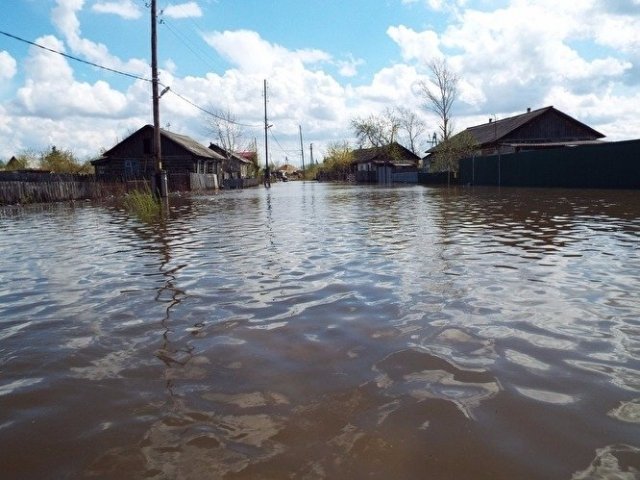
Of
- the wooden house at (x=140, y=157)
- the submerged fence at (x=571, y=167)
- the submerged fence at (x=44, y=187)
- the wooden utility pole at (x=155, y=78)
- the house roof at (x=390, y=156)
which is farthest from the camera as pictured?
the house roof at (x=390, y=156)

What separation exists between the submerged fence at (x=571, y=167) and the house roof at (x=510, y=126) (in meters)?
8.51

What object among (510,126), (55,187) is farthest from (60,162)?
(510,126)

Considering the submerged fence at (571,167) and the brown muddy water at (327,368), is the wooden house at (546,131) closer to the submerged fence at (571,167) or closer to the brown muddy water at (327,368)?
the submerged fence at (571,167)

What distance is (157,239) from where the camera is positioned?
9.05m

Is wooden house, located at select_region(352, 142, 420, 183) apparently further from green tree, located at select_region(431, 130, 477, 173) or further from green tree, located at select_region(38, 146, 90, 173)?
green tree, located at select_region(38, 146, 90, 173)

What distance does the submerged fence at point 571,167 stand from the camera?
1994 cm

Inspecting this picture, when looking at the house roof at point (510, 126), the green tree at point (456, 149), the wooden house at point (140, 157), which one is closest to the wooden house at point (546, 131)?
the house roof at point (510, 126)

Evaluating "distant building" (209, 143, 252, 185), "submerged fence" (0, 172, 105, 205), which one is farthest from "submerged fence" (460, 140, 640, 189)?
"distant building" (209, 143, 252, 185)

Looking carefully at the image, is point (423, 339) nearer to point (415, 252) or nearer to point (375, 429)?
point (375, 429)

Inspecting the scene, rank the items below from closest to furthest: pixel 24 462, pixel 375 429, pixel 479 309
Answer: pixel 24 462, pixel 375 429, pixel 479 309

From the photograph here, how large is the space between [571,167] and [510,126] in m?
17.7

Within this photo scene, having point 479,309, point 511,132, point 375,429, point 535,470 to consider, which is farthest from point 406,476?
point 511,132

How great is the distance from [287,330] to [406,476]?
6.18 feet

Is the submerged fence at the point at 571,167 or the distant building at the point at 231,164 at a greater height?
the distant building at the point at 231,164
